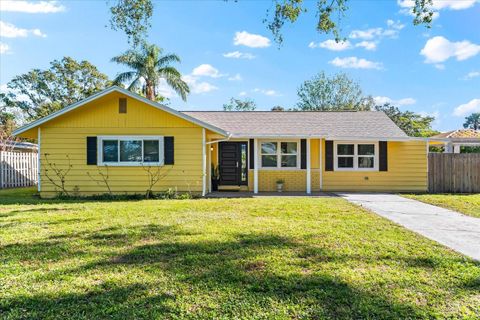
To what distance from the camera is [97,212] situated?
27.3 feet

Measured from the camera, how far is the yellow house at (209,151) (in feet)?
39.3

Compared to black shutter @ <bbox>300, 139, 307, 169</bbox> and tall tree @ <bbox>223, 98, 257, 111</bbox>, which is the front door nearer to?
black shutter @ <bbox>300, 139, 307, 169</bbox>

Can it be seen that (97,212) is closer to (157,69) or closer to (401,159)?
(401,159)

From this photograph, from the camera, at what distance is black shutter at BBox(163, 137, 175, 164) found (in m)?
12.0

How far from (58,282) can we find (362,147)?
12.9 metres

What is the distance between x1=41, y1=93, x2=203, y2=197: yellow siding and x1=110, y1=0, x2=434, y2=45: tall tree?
15.4 ft

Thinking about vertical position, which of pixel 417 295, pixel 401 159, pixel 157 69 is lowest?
pixel 417 295

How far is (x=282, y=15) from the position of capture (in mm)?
7961

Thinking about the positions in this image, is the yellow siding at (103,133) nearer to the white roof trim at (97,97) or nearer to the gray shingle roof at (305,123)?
the white roof trim at (97,97)

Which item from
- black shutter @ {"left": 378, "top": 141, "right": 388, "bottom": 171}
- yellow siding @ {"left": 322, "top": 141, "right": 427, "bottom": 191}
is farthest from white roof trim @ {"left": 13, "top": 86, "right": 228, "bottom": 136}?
black shutter @ {"left": 378, "top": 141, "right": 388, "bottom": 171}

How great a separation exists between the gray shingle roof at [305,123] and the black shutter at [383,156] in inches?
16.5

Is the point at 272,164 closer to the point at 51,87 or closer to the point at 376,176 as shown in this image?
the point at 376,176

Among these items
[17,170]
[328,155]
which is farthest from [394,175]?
[17,170]

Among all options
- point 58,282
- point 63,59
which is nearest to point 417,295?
point 58,282
